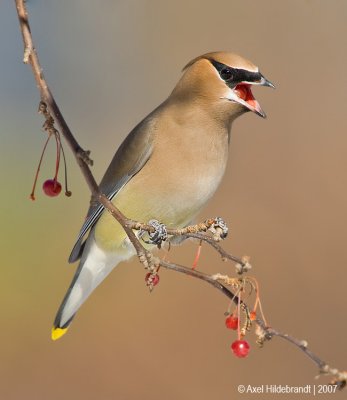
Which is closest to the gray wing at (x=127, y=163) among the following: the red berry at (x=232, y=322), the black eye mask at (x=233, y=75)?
the black eye mask at (x=233, y=75)

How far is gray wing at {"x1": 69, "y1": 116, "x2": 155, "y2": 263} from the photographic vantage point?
2.46 m

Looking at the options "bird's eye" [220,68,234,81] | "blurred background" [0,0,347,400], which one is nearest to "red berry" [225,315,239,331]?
"bird's eye" [220,68,234,81]

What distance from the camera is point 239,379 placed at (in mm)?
3705

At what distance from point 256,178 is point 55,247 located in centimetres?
100

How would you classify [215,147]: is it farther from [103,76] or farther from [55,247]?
[103,76]

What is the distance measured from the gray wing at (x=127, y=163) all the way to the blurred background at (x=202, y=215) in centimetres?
118

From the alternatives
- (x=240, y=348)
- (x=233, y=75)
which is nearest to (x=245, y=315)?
(x=240, y=348)

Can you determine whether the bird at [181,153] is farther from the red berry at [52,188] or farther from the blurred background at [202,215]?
the blurred background at [202,215]

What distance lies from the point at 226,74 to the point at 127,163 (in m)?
0.46

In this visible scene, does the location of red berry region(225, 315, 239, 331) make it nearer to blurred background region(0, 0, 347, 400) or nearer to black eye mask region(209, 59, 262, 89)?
black eye mask region(209, 59, 262, 89)

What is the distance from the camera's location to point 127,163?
98.7 inches

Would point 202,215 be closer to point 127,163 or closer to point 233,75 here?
point 127,163

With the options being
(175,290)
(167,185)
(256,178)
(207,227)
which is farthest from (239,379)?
(207,227)

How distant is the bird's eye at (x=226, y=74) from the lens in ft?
7.18
